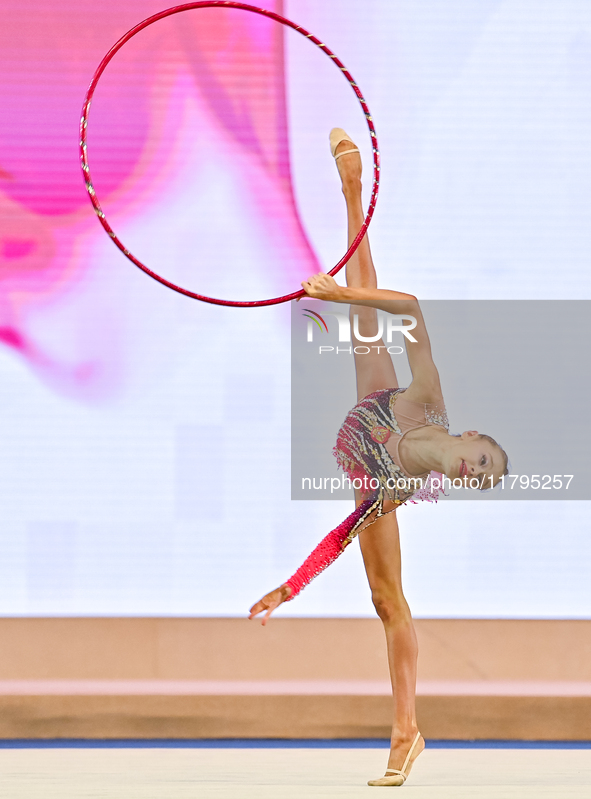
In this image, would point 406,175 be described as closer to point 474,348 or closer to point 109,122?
point 474,348

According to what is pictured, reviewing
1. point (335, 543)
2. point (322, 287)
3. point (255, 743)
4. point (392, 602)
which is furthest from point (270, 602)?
point (255, 743)

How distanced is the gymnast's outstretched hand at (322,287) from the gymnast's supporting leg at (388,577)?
0.36 metres

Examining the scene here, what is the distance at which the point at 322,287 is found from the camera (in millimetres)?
2049

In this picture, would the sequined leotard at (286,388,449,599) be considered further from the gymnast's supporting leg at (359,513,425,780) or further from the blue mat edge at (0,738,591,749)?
the blue mat edge at (0,738,591,749)

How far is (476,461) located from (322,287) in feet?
1.67

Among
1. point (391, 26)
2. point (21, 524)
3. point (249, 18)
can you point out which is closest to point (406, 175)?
point (391, 26)

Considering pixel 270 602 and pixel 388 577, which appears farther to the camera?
pixel 388 577
